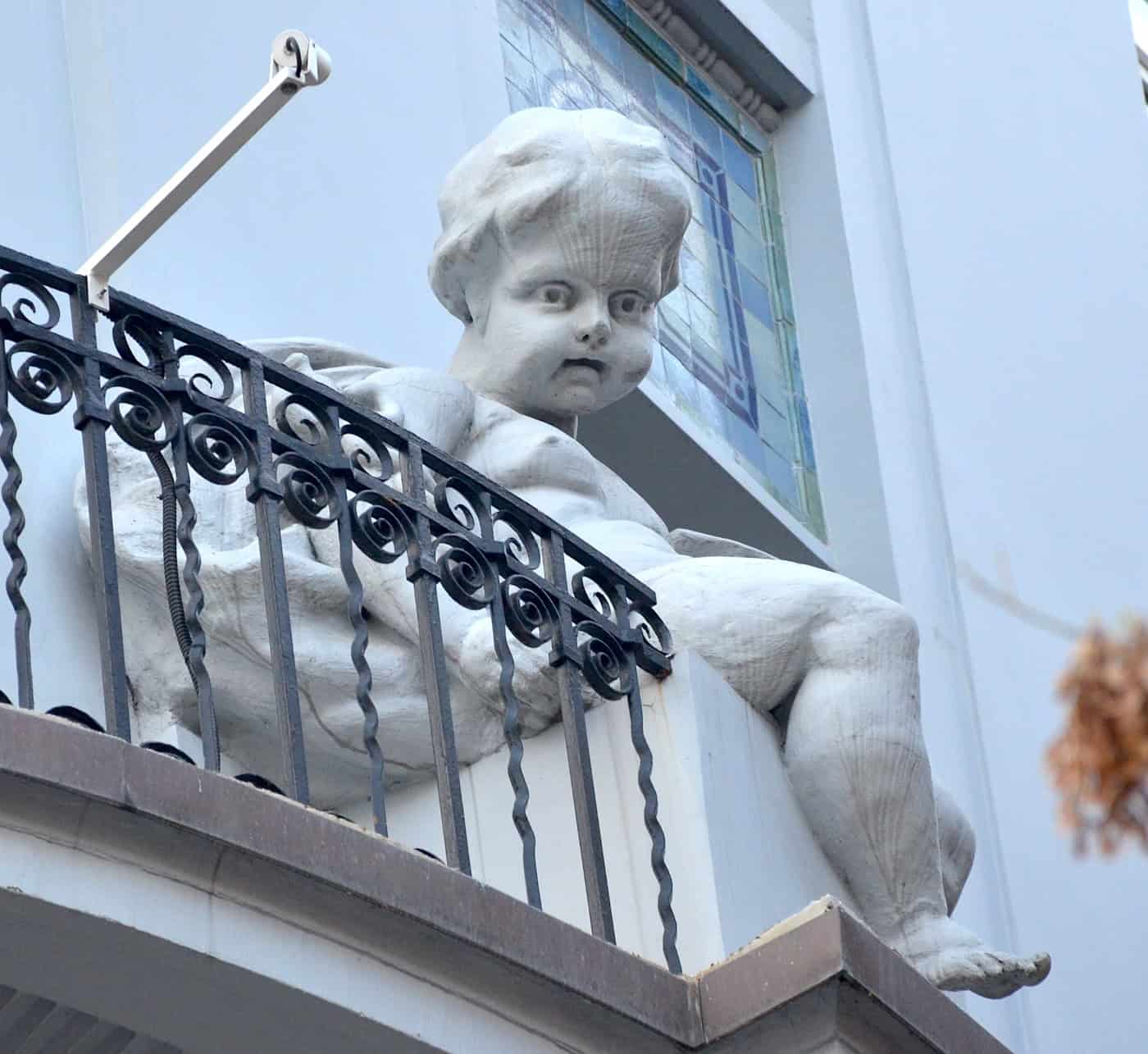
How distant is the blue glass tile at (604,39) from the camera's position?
34.4 feet

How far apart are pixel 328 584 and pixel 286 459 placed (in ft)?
1.85

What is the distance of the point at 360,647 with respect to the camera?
209 inches

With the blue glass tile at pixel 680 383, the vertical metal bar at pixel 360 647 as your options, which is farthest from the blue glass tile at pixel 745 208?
the vertical metal bar at pixel 360 647

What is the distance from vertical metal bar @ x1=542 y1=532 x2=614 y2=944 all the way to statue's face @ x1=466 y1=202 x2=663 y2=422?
3.11 feet

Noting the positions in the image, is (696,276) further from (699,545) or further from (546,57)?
(699,545)

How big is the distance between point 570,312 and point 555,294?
50 mm

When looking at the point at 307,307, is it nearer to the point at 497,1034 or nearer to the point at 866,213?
the point at 497,1034

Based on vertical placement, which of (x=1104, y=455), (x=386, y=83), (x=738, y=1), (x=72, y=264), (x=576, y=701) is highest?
(x=738, y=1)

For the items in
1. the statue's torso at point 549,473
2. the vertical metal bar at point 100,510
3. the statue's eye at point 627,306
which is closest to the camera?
the vertical metal bar at point 100,510

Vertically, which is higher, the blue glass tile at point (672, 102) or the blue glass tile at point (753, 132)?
the blue glass tile at point (753, 132)

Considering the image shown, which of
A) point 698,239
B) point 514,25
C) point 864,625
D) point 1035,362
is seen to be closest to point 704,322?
point 698,239

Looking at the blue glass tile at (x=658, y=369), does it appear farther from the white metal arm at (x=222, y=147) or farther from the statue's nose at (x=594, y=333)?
the white metal arm at (x=222, y=147)

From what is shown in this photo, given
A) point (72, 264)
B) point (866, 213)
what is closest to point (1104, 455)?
point (866, 213)

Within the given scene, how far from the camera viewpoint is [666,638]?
593cm
